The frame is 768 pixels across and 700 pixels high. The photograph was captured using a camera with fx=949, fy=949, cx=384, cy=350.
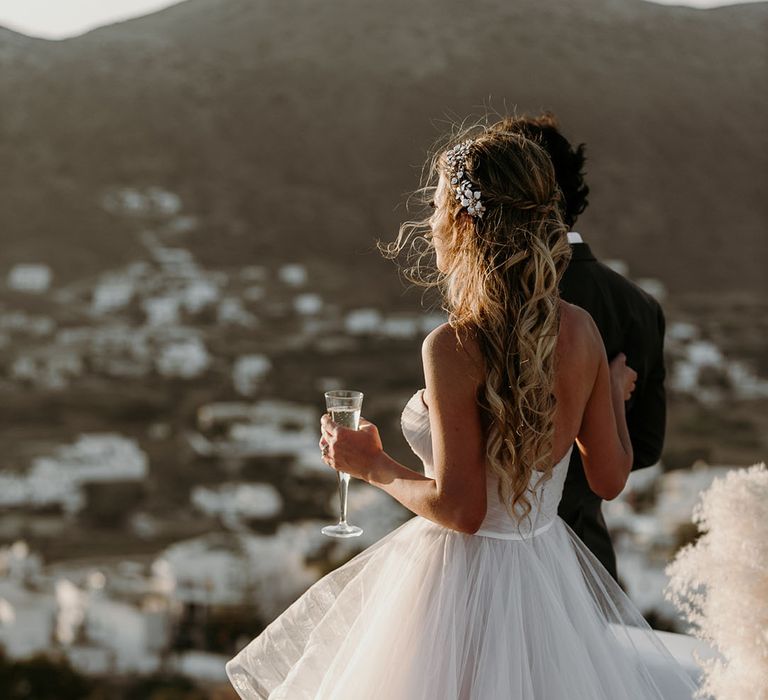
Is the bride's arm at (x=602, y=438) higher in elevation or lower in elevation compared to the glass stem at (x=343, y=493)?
higher

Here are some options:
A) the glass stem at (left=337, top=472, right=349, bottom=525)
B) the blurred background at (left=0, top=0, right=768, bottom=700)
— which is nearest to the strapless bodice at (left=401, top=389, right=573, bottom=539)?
the glass stem at (left=337, top=472, right=349, bottom=525)

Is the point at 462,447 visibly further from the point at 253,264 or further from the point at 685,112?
the point at 685,112

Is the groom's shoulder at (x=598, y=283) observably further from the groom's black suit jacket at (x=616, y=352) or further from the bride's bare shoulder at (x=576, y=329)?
the bride's bare shoulder at (x=576, y=329)

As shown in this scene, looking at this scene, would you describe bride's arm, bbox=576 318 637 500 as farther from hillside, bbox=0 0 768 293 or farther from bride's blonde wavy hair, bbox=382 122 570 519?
hillside, bbox=0 0 768 293

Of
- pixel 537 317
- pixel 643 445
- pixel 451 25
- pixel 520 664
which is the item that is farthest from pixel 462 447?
pixel 451 25

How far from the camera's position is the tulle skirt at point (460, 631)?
1.13 meters

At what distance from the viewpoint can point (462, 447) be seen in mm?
1050

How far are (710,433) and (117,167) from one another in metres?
14.1

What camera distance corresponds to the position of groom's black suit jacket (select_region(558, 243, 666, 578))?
61.8 inches

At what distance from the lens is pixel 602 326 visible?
1579mm

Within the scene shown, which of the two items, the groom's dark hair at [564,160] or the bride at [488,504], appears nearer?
the bride at [488,504]

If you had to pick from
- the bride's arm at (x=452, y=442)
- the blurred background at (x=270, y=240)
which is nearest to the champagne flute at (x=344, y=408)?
the bride's arm at (x=452, y=442)

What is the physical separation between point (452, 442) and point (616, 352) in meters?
0.66

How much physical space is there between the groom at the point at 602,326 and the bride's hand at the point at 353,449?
1.57 feet
